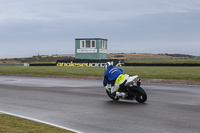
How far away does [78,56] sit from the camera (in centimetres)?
7038

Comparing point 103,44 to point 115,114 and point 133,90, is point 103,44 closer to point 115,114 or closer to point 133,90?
point 133,90

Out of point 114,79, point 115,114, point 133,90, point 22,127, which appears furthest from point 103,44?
point 22,127

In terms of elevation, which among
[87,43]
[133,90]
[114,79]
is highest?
[87,43]

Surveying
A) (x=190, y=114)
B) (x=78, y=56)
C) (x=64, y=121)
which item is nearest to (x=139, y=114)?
(x=190, y=114)

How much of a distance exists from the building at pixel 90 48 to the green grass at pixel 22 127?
195 ft

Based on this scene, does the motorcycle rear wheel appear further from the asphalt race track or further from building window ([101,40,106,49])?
building window ([101,40,106,49])

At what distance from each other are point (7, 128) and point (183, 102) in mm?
7266

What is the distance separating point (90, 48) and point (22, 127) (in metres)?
61.4

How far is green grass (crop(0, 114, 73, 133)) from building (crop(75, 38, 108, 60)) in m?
59.5

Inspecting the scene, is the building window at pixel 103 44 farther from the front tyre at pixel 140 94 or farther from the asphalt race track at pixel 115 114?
the front tyre at pixel 140 94

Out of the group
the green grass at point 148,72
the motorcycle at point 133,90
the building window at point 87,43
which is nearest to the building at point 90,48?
the building window at point 87,43

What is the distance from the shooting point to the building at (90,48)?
226ft

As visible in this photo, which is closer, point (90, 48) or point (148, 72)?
point (148, 72)

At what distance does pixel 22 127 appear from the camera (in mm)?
8086
